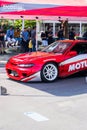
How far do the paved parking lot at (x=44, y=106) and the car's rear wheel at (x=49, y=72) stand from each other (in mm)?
202

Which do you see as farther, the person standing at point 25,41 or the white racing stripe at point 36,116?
the person standing at point 25,41

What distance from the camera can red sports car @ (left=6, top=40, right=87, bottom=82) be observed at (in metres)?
10.8

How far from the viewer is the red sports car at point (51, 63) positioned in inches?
424

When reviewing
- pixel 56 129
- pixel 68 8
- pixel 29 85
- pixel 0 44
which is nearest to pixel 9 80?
pixel 29 85

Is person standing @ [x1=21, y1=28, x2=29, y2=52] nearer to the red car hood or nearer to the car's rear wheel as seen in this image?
the red car hood

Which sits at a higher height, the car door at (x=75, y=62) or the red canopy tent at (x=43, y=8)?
the red canopy tent at (x=43, y=8)

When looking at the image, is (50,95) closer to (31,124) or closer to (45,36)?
(31,124)

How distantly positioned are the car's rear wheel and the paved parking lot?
20cm

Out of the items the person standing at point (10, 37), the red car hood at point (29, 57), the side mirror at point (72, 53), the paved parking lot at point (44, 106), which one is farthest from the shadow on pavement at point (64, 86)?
the person standing at point (10, 37)

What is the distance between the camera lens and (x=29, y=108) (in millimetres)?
7738

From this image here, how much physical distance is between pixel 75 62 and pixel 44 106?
12.5 feet

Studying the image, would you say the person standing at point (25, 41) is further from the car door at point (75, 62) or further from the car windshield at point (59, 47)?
the car door at point (75, 62)

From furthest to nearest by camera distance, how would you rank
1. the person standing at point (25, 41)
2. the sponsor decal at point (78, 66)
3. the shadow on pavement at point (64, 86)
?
the person standing at point (25, 41), the sponsor decal at point (78, 66), the shadow on pavement at point (64, 86)

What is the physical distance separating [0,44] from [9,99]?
1185 centimetres
